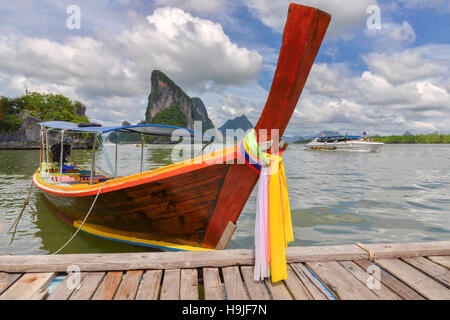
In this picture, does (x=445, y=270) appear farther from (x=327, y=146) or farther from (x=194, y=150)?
(x=327, y=146)

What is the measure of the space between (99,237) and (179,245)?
2.03 metres

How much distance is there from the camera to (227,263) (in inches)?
104

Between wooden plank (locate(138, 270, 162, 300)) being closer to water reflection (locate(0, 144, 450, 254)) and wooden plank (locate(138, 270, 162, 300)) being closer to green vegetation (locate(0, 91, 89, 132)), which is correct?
water reflection (locate(0, 144, 450, 254))

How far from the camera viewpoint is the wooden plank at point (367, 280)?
7.11 feet

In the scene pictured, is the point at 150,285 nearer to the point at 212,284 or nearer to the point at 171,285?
the point at 171,285

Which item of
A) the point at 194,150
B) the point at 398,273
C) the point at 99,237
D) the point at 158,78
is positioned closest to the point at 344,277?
the point at 398,273

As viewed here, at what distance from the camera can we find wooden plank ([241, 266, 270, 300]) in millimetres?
2168

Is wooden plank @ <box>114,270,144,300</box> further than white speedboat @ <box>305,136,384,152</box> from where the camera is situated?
No

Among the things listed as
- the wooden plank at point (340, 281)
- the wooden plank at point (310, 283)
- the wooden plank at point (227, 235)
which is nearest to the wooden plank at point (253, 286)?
the wooden plank at point (310, 283)

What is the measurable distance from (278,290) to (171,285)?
98 centimetres

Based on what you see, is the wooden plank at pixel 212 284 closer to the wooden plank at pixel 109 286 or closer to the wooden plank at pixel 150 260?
the wooden plank at pixel 150 260

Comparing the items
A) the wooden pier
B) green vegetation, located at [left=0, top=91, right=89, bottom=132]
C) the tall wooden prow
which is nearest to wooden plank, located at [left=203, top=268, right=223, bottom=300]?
the wooden pier

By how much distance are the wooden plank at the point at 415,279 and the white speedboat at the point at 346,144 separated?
37.1 m

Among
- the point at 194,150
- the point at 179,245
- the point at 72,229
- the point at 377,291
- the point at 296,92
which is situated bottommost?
the point at 72,229
